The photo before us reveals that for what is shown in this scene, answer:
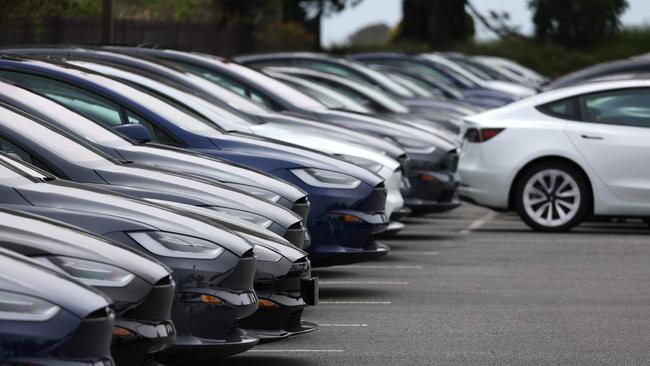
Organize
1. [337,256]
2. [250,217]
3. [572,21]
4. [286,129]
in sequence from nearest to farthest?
[250,217] < [337,256] < [286,129] < [572,21]

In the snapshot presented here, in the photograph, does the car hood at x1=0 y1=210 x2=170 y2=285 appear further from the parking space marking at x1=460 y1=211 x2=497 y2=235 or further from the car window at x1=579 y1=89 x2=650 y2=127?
the parking space marking at x1=460 y1=211 x2=497 y2=235

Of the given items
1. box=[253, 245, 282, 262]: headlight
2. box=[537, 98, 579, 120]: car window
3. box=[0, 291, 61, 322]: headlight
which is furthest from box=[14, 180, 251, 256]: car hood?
box=[537, 98, 579, 120]: car window

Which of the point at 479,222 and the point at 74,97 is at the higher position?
the point at 74,97

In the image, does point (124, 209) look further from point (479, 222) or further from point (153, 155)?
point (479, 222)

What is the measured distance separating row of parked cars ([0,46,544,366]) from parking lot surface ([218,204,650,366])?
0.38 metres

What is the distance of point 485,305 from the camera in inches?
418

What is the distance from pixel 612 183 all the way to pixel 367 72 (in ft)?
25.4

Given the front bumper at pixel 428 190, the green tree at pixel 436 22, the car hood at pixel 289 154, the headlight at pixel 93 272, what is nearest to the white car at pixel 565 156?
the front bumper at pixel 428 190

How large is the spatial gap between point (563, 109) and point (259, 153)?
5107 mm

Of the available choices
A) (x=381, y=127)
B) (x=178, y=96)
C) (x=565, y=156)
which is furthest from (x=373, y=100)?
(x=178, y=96)

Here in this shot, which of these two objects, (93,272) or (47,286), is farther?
(93,272)

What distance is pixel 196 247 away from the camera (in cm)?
740

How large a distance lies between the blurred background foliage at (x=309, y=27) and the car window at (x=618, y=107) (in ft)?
29.3

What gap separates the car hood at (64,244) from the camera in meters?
6.24
